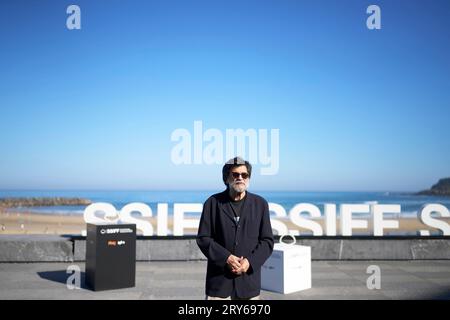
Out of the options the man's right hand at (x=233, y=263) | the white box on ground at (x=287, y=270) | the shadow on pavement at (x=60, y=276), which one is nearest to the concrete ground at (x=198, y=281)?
the shadow on pavement at (x=60, y=276)

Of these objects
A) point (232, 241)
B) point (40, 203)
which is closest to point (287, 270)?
point (232, 241)

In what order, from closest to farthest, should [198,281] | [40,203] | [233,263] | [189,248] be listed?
[233,263]
[198,281]
[189,248]
[40,203]

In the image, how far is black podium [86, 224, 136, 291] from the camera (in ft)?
21.9

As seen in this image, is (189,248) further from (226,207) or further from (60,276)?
(226,207)

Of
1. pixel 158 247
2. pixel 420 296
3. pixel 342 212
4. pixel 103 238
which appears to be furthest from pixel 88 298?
pixel 342 212

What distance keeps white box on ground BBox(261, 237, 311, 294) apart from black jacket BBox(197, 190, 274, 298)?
155 inches

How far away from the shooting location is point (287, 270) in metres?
6.75

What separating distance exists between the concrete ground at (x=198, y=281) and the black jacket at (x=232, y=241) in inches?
147

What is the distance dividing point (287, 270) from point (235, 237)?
13.6 ft

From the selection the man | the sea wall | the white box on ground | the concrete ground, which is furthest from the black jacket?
the sea wall

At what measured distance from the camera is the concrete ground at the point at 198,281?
6.46m

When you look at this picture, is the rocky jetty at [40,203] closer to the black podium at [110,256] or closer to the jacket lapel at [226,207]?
the black podium at [110,256]
